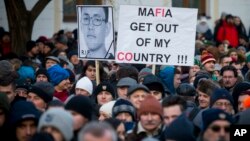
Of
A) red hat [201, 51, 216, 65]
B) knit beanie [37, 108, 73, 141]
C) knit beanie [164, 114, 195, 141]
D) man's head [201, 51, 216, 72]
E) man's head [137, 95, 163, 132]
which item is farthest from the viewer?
red hat [201, 51, 216, 65]

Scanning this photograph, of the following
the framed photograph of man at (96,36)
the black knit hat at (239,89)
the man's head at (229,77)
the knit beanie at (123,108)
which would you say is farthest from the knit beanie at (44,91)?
the man's head at (229,77)

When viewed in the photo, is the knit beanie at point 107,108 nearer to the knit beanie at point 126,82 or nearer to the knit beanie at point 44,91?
the knit beanie at point 44,91

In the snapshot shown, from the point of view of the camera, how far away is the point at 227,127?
10.5 m

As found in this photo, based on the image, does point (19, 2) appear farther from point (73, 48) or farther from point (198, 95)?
point (198, 95)

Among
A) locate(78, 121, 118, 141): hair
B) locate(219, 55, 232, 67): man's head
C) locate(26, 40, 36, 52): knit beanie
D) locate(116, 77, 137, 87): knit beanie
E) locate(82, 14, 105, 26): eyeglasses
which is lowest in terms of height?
locate(78, 121, 118, 141): hair

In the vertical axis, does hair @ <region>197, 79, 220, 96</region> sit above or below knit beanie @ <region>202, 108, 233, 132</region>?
above

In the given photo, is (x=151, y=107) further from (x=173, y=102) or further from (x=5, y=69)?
(x=5, y=69)

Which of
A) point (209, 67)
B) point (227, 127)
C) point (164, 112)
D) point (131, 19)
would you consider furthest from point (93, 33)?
point (227, 127)

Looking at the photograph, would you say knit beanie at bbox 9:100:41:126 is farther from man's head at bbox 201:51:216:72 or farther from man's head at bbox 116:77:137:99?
man's head at bbox 201:51:216:72

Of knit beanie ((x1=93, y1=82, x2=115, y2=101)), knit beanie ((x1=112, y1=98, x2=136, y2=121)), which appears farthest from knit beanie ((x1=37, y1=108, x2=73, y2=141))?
knit beanie ((x1=93, y1=82, x2=115, y2=101))

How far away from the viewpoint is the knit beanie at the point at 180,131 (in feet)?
33.3

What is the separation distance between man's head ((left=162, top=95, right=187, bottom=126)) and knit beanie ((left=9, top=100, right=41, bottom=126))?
4.36 feet

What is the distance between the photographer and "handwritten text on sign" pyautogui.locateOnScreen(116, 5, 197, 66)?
50.4ft

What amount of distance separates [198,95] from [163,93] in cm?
45
